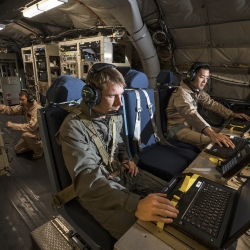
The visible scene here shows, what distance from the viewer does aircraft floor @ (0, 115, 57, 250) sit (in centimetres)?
166

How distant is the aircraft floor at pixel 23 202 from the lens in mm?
1655

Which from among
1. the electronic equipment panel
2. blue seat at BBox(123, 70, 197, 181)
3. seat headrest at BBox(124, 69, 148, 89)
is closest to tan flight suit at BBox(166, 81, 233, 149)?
blue seat at BBox(123, 70, 197, 181)

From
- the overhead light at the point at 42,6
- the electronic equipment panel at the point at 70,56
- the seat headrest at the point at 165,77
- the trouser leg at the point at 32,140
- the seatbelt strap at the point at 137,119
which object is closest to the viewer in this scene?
the seatbelt strap at the point at 137,119

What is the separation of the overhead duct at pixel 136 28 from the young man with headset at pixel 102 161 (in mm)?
2051

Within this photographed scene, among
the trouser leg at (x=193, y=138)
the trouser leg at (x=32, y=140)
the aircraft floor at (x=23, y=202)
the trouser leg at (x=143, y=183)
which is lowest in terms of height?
the aircraft floor at (x=23, y=202)

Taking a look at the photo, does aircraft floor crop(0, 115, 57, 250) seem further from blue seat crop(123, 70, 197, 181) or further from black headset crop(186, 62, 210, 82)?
black headset crop(186, 62, 210, 82)

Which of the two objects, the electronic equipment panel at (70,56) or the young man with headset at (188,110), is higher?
the electronic equipment panel at (70,56)

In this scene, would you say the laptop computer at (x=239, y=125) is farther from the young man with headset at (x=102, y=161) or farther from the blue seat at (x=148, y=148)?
the young man with headset at (x=102, y=161)

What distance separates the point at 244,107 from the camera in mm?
2865

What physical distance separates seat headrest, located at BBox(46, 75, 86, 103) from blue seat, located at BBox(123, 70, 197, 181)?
65cm

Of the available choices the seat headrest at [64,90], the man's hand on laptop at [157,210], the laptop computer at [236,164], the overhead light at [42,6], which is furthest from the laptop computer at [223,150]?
the overhead light at [42,6]

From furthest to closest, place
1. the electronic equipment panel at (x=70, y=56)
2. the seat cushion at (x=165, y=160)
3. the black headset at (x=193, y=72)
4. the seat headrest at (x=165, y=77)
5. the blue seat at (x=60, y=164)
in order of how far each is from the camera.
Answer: the electronic equipment panel at (x=70, y=56) → the seat headrest at (x=165, y=77) → the black headset at (x=193, y=72) → the seat cushion at (x=165, y=160) → the blue seat at (x=60, y=164)

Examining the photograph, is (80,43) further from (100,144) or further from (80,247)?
(80,247)

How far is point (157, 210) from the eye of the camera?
0.74 m
